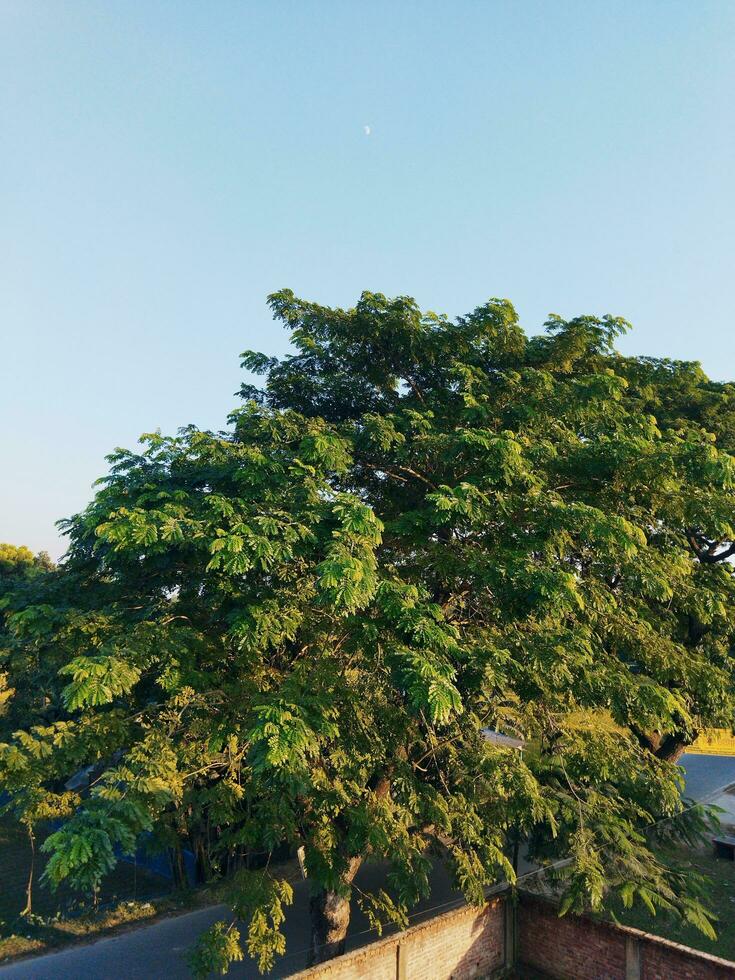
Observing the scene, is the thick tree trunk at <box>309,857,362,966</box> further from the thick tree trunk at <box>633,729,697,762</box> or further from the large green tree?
the thick tree trunk at <box>633,729,697,762</box>

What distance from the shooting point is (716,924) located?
1085 centimetres

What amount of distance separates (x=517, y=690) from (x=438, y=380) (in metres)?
5.53

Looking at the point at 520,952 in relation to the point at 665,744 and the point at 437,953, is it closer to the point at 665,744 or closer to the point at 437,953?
the point at 437,953

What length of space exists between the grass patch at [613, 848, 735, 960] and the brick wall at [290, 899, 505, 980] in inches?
98.3

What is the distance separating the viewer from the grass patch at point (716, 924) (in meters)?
10.1

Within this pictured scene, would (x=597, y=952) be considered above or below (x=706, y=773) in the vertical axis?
below

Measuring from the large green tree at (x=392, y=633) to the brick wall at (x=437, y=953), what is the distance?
0.62 m

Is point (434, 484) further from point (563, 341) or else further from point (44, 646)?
point (44, 646)

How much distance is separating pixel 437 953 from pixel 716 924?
17.1 feet

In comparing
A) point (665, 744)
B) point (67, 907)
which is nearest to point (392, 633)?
point (67, 907)

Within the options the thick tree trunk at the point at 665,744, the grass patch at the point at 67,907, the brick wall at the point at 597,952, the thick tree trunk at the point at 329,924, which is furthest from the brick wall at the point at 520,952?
the thick tree trunk at the point at 665,744

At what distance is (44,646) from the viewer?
8.36 metres

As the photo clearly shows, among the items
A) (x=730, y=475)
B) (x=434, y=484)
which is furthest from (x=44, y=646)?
(x=730, y=475)

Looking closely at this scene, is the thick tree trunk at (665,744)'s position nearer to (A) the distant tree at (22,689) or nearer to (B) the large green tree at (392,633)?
(B) the large green tree at (392,633)
